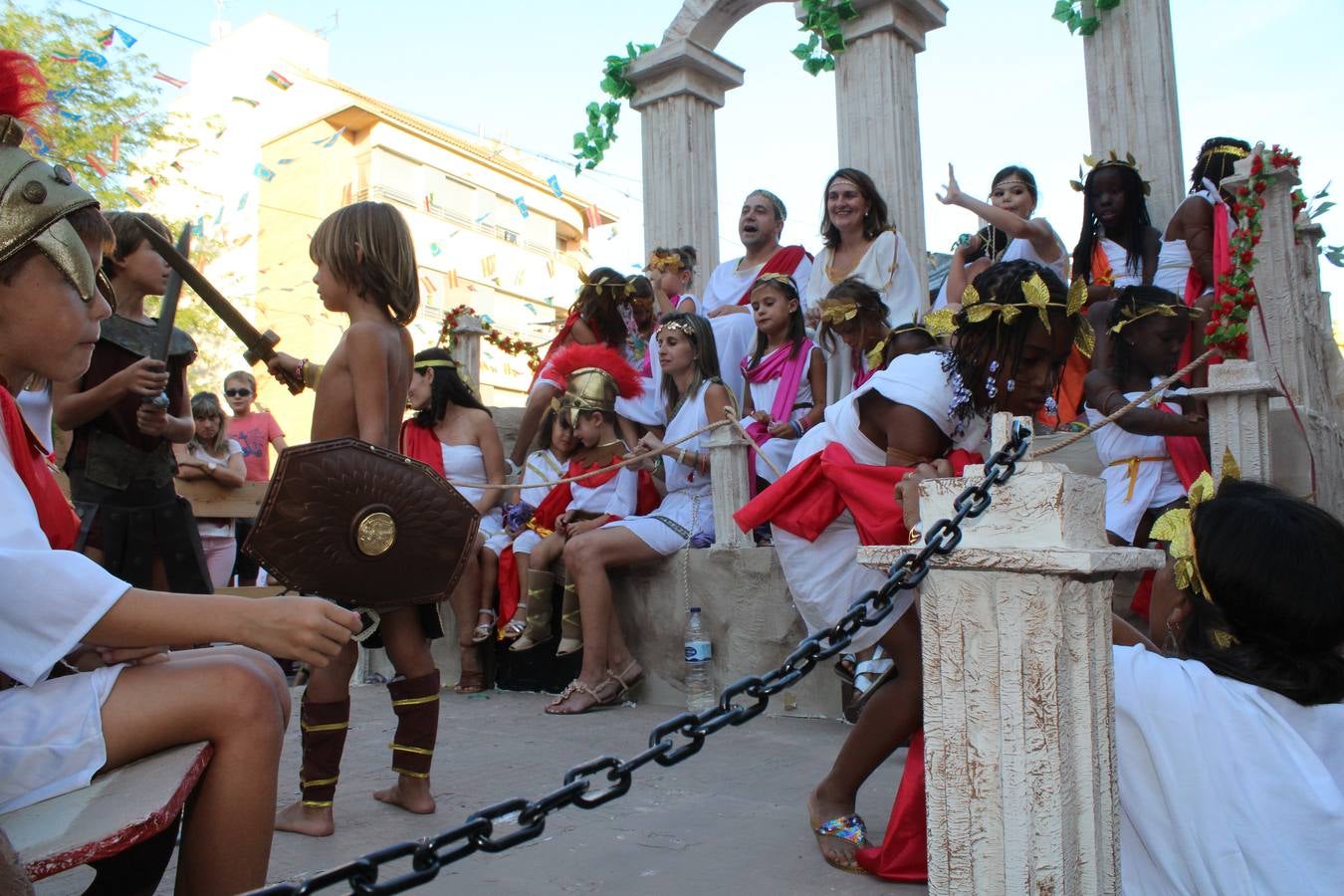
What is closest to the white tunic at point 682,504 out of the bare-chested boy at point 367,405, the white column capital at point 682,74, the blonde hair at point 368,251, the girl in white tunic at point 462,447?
the girl in white tunic at point 462,447

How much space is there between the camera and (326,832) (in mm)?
2822

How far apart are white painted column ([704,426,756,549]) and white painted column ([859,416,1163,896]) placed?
116 inches

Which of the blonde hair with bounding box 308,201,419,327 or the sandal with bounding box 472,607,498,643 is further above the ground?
the blonde hair with bounding box 308,201,419,327

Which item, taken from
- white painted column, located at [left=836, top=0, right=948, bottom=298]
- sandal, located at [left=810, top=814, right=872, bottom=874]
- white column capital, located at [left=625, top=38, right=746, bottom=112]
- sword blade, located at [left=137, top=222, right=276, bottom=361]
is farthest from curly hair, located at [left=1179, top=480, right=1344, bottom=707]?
white column capital, located at [left=625, top=38, right=746, bottom=112]

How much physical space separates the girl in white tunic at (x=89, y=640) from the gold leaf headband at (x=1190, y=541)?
1858 mm

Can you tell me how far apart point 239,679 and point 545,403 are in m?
4.97

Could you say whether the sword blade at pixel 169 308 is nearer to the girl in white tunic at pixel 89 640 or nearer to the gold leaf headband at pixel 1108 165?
the girl in white tunic at pixel 89 640

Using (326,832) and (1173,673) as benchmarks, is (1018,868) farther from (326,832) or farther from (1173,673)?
(326,832)

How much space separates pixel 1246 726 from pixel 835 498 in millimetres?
1312

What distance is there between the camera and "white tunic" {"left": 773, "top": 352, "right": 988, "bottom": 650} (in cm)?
285

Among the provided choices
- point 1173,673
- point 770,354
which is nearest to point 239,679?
point 1173,673

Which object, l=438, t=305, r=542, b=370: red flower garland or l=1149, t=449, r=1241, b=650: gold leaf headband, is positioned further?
l=438, t=305, r=542, b=370: red flower garland

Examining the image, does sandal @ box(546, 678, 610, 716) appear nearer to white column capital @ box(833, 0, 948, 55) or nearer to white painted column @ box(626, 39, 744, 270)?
white painted column @ box(626, 39, 744, 270)

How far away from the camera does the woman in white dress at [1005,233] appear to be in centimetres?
594
